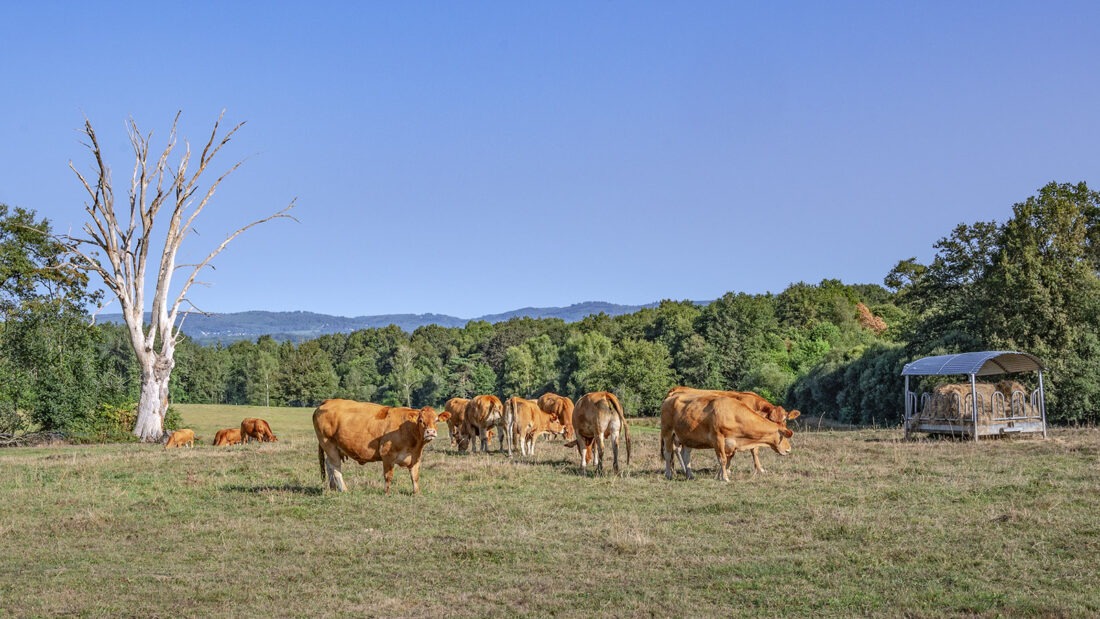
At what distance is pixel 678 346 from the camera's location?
85.6m

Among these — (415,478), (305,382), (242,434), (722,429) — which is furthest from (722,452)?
(305,382)

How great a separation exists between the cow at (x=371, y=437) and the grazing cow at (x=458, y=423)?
9.46 metres

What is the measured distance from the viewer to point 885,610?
27.1 ft

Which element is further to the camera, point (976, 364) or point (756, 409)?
point (976, 364)

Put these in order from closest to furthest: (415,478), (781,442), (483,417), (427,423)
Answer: (427,423), (415,478), (781,442), (483,417)

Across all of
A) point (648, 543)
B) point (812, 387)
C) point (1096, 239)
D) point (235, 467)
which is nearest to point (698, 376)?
point (812, 387)

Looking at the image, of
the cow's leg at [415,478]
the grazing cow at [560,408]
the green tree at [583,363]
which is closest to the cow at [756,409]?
the cow's leg at [415,478]

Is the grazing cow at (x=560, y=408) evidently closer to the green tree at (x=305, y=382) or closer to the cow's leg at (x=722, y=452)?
the cow's leg at (x=722, y=452)

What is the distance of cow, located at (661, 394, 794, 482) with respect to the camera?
17.0 metres

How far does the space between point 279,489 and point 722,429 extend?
8408mm

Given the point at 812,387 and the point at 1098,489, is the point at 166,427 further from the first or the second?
the point at 812,387

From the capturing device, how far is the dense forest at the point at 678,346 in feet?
110

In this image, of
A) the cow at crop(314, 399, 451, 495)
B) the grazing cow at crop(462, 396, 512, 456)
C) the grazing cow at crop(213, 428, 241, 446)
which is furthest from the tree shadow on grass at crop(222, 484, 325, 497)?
the grazing cow at crop(213, 428, 241, 446)

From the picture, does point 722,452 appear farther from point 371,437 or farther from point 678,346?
point 678,346
